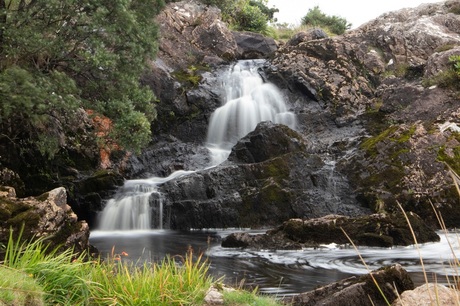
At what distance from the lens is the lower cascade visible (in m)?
15.9

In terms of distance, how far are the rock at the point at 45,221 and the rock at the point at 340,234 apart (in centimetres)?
409

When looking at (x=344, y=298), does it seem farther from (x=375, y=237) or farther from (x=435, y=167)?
(x=435, y=167)

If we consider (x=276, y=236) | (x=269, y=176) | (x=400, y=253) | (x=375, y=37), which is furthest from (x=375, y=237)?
(x=375, y=37)

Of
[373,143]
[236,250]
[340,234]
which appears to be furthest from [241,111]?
[236,250]

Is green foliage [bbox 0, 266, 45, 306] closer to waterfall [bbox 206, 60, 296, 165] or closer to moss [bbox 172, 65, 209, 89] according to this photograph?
waterfall [bbox 206, 60, 296, 165]

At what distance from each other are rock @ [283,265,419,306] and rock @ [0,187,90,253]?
478 cm

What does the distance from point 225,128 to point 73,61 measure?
10.8 metres

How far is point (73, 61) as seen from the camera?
42.7 ft

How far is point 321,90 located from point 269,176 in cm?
999

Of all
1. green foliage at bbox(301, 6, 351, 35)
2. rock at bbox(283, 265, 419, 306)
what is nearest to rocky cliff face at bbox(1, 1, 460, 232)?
rock at bbox(283, 265, 419, 306)

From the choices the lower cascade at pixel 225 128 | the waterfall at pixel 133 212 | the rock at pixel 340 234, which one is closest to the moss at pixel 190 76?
the lower cascade at pixel 225 128

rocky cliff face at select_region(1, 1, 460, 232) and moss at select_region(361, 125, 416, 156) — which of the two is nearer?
rocky cliff face at select_region(1, 1, 460, 232)

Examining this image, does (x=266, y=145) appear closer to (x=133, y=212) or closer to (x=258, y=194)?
(x=258, y=194)

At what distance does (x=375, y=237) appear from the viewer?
11656 millimetres
